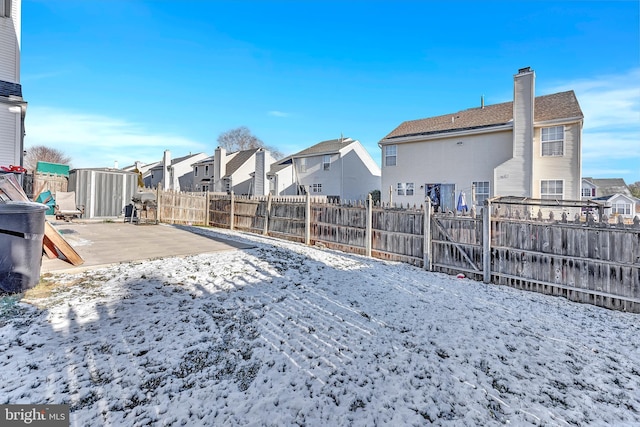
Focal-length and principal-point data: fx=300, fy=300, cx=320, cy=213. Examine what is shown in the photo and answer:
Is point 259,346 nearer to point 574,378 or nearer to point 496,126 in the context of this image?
point 574,378

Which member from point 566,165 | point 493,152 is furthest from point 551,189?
point 493,152


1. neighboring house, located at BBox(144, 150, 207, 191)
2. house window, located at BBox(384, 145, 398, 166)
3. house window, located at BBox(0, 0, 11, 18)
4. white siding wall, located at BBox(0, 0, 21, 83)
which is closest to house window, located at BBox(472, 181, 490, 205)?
house window, located at BBox(384, 145, 398, 166)

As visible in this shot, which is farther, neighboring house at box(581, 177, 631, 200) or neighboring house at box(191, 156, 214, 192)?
neighboring house at box(581, 177, 631, 200)

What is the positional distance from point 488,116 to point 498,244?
13076 millimetres

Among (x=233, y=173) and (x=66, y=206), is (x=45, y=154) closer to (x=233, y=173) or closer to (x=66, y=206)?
(x=233, y=173)

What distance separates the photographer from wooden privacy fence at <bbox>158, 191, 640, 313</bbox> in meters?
5.20

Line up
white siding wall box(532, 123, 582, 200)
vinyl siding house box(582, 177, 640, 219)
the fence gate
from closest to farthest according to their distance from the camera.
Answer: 1. the fence gate
2. white siding wall box(532, 123, 582, 200)
3. vinyl siding house box(582, 177, 640, 219)

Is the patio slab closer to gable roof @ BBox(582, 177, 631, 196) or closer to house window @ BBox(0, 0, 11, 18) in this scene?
house window @ BBox(0, 0, 11, 18)

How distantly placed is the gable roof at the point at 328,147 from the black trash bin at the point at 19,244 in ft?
71.0

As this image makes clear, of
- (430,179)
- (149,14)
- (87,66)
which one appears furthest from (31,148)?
(430,179)

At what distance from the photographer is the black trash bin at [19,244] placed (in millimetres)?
4160

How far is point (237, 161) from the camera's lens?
3181 centimetres

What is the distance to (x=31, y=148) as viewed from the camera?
51.1 metres

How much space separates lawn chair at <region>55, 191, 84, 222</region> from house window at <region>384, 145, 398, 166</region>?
16901 millimetres
